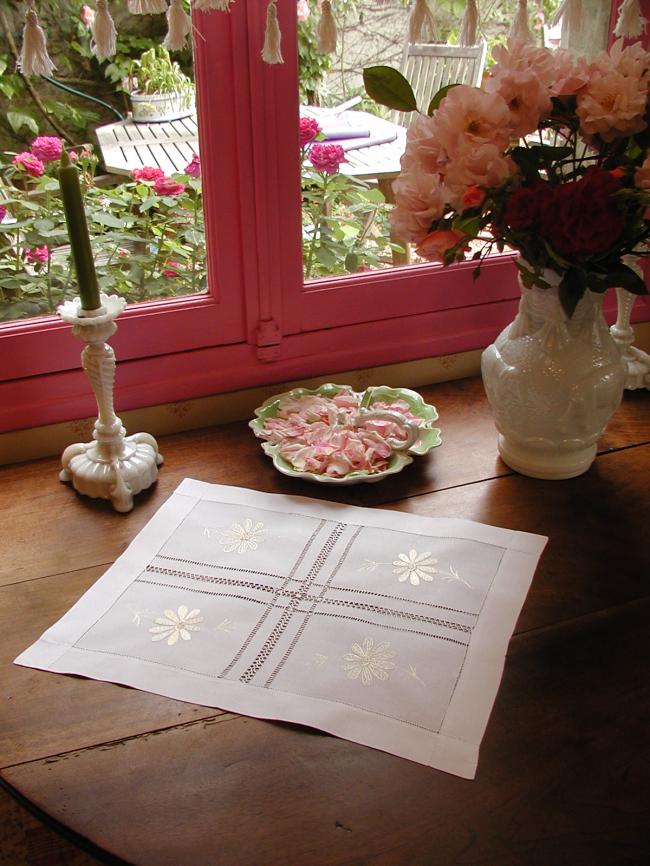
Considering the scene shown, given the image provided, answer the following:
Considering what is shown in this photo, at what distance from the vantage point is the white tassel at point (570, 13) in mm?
1124

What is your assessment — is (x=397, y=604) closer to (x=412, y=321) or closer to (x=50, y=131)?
(x=412, y=321)

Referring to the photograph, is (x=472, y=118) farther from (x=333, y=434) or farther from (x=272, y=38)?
(x=333, y=434)

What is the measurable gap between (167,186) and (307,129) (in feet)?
0.73

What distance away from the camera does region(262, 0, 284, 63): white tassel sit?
107 cm

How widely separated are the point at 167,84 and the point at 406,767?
0.94 m

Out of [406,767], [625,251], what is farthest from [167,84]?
[406,767]

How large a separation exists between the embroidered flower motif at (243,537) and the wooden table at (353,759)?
125 mm

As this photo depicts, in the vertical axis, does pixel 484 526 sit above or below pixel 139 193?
below

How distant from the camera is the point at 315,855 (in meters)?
0.70

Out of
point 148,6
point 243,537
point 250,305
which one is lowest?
point 243,537

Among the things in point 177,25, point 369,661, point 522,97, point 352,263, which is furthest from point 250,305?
point 369,661

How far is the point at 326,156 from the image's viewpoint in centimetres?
133

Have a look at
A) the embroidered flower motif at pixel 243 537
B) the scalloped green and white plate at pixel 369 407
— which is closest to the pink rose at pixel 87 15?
the scalloped green and white plate at pixel 369 407

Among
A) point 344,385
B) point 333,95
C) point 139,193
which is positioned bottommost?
point 344,385
